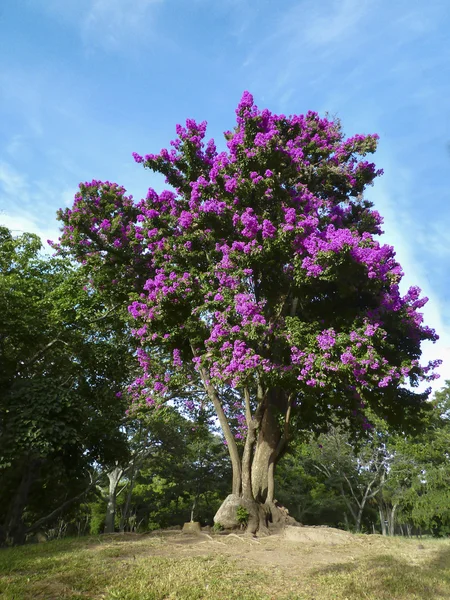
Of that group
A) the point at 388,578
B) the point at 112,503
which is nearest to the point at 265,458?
the point at 388,578

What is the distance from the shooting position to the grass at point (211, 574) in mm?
5391

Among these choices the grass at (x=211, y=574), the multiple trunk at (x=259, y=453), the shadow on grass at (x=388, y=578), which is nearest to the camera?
the grass at (x=211, y=574)

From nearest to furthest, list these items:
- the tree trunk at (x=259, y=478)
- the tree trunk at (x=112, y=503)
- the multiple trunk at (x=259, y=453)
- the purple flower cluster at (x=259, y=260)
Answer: the purple flower cluster at (x=259, y=260) → the tree trunk at (x=259, y=478) → the multiple trunk at (x=259, y=453) → the tree trunk at (x=112, y=503)

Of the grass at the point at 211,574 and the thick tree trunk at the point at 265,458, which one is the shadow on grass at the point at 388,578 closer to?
the grass at the point at 211,574

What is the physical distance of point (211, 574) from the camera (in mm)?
6363

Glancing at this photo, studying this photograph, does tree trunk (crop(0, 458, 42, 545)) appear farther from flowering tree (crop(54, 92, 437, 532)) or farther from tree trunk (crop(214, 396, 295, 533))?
tree trunk (crop(214, 396, 295, 533))

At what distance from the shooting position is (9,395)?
13984 millimetres

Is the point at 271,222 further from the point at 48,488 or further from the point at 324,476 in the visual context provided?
the point at 324,476

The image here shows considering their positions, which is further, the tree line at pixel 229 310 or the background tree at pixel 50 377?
the background tree at pixel 50 377

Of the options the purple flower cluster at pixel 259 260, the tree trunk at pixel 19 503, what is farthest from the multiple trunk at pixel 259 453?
the tree trunk at pixel 19 503

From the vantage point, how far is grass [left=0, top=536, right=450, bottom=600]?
17.7ft

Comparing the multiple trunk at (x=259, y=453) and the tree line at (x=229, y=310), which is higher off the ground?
the tree line at (x=229, y=310)

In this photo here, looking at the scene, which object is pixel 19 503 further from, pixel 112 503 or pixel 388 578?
pixel 388 578

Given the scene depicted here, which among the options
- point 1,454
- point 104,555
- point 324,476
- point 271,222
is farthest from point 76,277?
point 324,476
